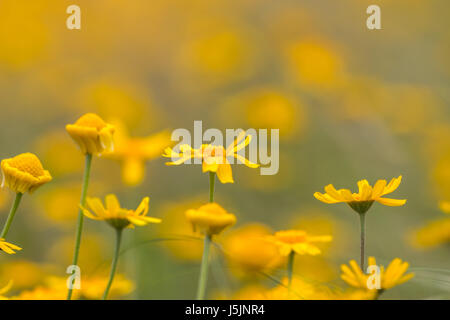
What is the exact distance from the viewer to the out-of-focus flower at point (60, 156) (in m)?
1.52

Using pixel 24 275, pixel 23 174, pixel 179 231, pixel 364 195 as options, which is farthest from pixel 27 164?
pixel 179 231

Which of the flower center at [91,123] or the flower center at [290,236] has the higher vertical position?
the flower center at [91,123]

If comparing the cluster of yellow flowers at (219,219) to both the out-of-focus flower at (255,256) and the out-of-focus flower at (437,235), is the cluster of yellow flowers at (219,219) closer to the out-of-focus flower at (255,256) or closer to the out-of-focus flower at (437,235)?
the out-of-focus flower at (255,256)

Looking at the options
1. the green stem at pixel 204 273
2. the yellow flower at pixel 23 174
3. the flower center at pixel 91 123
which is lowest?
the green stem at pixel 204 273

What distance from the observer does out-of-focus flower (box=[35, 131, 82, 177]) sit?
4.99 ft

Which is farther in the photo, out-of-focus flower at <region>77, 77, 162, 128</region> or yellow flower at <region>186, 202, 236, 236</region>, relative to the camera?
out-of-focus flower at <region>77, 77, 162, 128</region>

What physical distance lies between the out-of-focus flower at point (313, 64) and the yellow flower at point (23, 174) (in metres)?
1.44

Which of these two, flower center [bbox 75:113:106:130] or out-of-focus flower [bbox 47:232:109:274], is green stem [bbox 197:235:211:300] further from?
out-of-focus flower [bbox 47:232:109:274]

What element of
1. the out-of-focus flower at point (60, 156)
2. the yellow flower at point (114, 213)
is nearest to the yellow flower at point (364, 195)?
the yellow flower at point (114, 213)

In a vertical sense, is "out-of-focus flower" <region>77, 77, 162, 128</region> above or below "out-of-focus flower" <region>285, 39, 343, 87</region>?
below

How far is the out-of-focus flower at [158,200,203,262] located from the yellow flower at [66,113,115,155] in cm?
58

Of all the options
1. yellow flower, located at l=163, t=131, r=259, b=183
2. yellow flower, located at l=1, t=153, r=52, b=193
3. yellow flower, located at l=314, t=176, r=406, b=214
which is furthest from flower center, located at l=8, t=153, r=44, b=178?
yellow flower, located at l=314, t=176, r=406, b=214

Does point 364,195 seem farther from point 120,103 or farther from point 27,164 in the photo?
point 120,103

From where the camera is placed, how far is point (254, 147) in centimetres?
142
